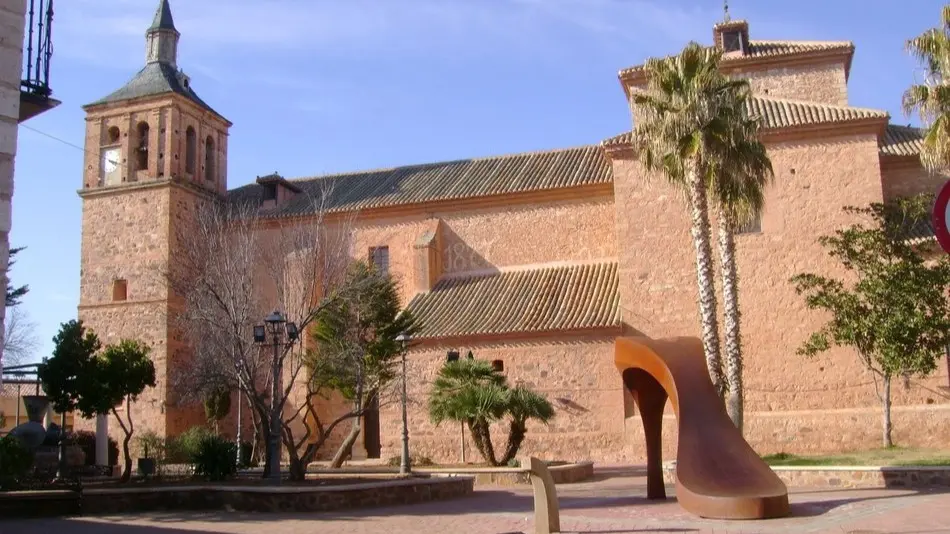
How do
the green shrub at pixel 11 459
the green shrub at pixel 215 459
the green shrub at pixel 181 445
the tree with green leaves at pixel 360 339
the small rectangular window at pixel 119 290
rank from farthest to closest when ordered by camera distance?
the small rectangular window at pixel 119 290 < the green shrub at pixel 181 445 < the tree with green leaves at pixel 360 339 < the green shrub at pixel 215 459 < the green shrub at pixel 11 459

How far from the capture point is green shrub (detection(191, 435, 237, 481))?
17.2 m

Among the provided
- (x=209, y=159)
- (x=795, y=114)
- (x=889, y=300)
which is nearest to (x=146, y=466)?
(x=209, y=159)

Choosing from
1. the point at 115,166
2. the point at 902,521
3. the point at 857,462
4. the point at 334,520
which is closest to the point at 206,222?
the point at 115,166

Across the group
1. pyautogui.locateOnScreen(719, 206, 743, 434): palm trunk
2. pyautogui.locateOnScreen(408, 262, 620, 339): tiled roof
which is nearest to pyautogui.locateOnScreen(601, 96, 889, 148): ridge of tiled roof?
pyautogui.locateOnScreen(408, 262, 620, 339): tiled roof

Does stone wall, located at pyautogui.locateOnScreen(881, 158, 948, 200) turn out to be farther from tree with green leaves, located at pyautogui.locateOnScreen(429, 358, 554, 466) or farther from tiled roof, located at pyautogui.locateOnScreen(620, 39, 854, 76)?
tree with green leaves, located at pyautogui.locateOnScreen(429, 358, 554, 466)

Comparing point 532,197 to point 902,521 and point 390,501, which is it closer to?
point 390,501

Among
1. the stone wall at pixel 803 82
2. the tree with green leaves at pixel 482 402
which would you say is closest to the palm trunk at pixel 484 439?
the tree with green leaves at pixel 482 402

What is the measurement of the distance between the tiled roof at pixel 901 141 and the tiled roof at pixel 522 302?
8.35 m

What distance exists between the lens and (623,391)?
2397 cm

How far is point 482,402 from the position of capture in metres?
19.1

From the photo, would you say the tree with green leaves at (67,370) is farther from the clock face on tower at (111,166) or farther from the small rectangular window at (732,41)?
the small rectangular window at (732,41)

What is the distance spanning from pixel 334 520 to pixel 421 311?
15096 millimetres

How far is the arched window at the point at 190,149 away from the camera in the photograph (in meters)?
31.9

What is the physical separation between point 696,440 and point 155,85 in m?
25.7
